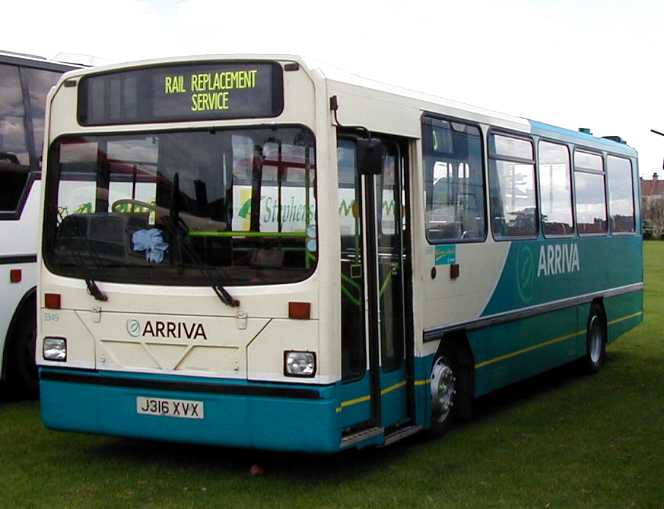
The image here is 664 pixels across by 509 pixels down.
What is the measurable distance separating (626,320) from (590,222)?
2264mm

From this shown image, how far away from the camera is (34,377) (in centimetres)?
1148

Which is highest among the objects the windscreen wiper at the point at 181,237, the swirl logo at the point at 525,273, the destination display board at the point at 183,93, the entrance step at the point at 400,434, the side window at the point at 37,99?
the side window at the point at 37,99

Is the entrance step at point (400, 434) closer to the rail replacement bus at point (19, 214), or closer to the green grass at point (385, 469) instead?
the green grass at point (385, 469)

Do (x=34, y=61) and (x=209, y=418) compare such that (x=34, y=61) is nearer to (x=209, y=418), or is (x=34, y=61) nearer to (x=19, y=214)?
(x=19, y=214)

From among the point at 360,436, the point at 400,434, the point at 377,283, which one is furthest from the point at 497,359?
the point at 360,436

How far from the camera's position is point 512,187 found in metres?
11.4

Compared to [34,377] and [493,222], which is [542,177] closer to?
[493,222]

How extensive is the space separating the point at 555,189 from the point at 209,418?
19.9 ft

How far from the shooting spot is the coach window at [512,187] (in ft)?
35.7

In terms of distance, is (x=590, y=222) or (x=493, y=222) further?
(x=590, y=222)

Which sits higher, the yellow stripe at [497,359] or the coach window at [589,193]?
the coach window at [589,193]

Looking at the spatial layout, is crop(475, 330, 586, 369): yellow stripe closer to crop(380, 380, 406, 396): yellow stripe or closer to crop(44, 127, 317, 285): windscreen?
crop(380, 380, 406, 396): yellow stripe

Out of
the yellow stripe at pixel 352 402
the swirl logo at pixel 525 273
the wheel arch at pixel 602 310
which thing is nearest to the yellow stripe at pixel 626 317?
the wheel arch at pixel 602 310

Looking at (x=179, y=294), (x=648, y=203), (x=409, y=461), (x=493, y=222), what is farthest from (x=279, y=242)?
(x=648, y=203)
